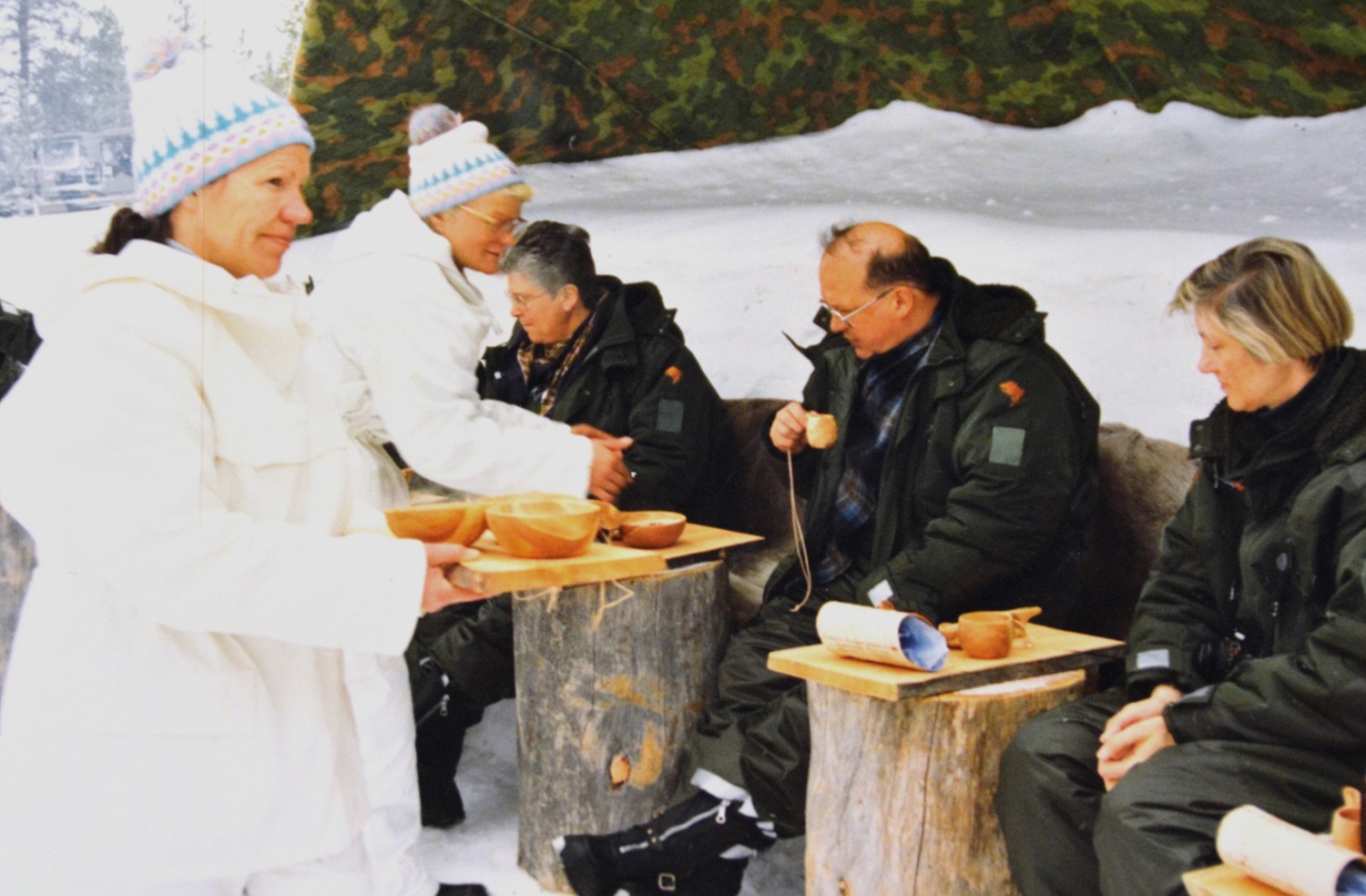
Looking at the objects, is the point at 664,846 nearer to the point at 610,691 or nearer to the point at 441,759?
the point at 610,691

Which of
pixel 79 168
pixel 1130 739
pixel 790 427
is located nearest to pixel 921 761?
pixel 1130 739

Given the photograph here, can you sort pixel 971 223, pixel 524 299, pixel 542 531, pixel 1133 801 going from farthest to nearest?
pixel 971 223, pixel 524 299, pixel 542 531, pixel 1133 801

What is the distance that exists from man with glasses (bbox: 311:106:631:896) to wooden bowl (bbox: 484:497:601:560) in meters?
0.84

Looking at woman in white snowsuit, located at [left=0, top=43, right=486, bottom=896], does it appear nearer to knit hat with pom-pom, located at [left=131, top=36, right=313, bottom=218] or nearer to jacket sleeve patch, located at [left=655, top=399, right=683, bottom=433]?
knit hat with pom-pom, located at [left=131, top=36, right=313, bottom=218]

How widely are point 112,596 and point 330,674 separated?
15.3 inches

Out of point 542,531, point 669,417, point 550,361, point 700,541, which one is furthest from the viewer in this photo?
point 550,361

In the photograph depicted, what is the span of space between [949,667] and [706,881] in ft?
3.26

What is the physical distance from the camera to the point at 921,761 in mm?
2574

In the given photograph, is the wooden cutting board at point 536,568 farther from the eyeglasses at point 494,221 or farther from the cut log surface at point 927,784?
the eyeglasses at point 494,221

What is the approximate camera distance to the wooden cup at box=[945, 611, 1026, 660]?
266 centimetres

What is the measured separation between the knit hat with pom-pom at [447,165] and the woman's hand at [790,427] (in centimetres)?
94

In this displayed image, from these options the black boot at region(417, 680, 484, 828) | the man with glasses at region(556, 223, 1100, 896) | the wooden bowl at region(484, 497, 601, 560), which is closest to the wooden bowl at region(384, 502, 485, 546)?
the wooden bowl at region(484, 497, 601, 560)

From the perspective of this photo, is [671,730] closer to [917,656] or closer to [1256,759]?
[917,656]

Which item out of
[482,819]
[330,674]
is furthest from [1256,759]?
[482,819]
